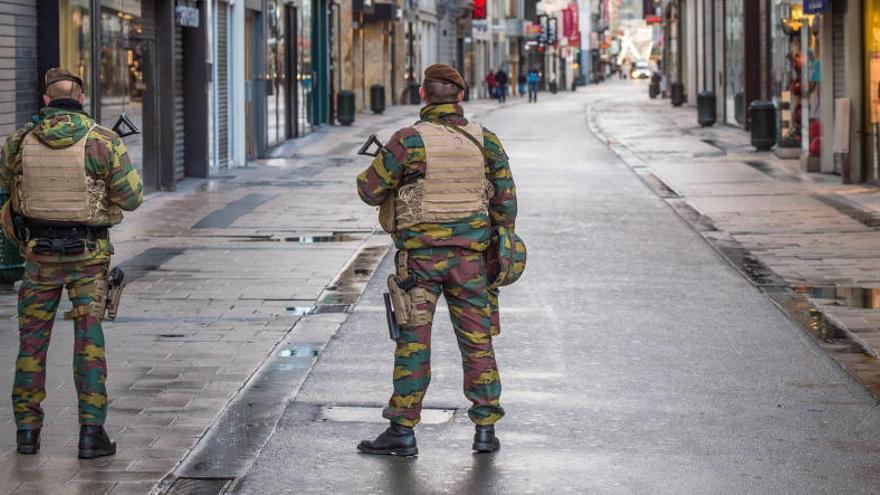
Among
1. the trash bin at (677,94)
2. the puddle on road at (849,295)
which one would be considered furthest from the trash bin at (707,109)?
the puddle on road at (849,295)

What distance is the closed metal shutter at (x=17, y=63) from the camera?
16156mm

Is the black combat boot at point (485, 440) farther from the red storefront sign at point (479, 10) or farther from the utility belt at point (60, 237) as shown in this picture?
the red storefront sign at point (479, 10)

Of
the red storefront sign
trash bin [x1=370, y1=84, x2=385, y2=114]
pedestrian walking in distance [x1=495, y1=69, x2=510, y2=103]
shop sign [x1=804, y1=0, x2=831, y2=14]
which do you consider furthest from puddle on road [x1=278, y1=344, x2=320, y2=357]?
A: the red storefront sign

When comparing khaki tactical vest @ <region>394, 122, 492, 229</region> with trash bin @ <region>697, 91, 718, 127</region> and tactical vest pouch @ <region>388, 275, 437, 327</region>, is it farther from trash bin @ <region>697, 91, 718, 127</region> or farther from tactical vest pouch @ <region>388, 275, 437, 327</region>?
trash bin @ <region>697, 91, 718, 127</region>

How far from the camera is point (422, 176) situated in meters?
7.43

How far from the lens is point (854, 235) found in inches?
663

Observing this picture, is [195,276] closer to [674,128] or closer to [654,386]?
[654,386]

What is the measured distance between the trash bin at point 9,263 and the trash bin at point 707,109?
98.7 feet

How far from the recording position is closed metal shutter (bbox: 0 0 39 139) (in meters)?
16.2

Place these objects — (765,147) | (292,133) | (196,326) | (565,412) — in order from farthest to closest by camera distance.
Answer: (292,133), (765,147), (196,326), (565,412)

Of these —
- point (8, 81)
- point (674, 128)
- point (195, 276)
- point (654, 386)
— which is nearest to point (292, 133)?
point (674, 128)

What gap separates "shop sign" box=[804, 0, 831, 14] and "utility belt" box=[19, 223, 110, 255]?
18.5 meters

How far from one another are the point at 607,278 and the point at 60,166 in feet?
23.5

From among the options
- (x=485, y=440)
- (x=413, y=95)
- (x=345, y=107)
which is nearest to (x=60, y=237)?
(x=485, y=440)
